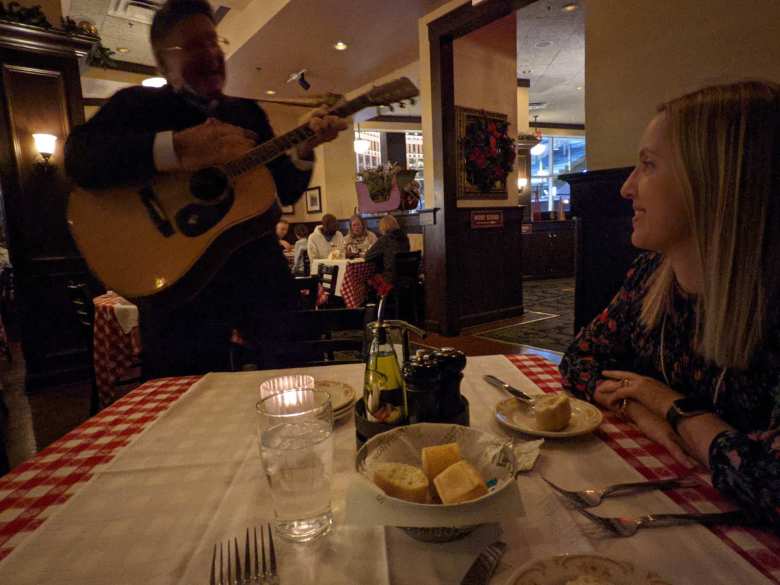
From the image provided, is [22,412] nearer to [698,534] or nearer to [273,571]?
[273,571]

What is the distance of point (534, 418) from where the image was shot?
767 millimetres

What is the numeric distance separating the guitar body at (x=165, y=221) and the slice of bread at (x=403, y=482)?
1082 millimetres

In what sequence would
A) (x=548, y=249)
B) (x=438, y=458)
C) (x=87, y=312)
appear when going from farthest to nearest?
(x=548, y=249)
(x=87, y=312)
(x=438, y=458)

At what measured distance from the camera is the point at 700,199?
32.0 inches

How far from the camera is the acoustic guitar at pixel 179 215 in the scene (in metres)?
1.42

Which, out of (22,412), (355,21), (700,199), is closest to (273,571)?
(700,199)

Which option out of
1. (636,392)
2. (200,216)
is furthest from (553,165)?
(636,392)

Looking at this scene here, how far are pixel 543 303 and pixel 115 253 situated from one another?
496cm

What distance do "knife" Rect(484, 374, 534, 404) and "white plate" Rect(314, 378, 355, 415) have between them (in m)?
0.30

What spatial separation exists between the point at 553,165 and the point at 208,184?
1148 cm

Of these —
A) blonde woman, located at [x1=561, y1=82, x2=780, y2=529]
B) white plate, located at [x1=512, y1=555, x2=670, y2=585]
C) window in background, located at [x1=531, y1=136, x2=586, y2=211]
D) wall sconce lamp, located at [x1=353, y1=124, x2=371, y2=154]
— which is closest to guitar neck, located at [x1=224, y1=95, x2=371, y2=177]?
blonde woman, located at [x1=561, y1=82, x2=780, y2=529]

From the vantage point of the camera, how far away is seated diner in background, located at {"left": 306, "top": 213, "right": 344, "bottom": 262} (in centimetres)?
543

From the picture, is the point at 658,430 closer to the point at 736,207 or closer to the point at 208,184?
the point at 736,207

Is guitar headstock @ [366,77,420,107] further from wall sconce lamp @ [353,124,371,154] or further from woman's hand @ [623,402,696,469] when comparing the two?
wall sconce lamp @ [353,124,371,154]
